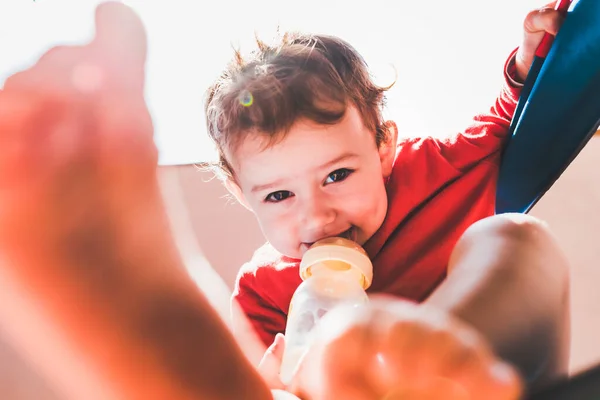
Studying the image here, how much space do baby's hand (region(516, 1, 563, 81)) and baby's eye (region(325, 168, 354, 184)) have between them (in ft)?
0.70

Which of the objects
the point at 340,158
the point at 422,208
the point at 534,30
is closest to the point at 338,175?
the point at 340,158

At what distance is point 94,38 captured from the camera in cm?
18

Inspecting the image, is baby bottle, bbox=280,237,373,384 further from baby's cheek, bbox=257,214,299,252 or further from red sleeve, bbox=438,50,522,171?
red sleeve, bbox=438,50,522,171

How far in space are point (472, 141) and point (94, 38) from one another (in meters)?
0.45

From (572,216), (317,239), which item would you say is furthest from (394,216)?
(572,216)

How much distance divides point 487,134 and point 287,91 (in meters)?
0.23

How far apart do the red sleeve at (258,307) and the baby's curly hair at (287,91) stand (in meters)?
0.13

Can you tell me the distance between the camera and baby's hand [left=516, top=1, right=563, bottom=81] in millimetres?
456

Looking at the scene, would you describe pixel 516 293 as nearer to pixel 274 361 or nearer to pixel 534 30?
pixel 274 361

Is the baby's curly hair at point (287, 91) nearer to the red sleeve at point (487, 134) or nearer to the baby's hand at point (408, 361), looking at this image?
the red sleeve at point (487, 134)

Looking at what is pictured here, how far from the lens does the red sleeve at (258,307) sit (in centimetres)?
55

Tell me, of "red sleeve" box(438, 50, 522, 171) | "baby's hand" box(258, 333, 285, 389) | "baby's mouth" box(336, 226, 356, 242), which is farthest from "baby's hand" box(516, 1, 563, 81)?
"baby's hand" box(258, 333, 285, 389)

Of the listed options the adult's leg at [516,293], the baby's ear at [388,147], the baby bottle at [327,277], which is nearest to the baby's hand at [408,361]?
the adult's leg at [516,293]

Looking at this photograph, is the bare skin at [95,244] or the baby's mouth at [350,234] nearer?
the bare skin at [95,244]
